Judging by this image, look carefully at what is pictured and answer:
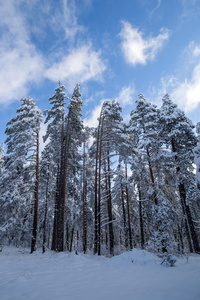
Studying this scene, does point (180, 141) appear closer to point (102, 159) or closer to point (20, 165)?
point (102, 159)

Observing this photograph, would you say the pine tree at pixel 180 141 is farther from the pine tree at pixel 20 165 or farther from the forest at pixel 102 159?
the pine tree at pixel 20 165

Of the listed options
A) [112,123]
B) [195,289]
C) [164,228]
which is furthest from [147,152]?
[195,289]

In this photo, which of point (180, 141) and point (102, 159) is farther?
point (180, 141)

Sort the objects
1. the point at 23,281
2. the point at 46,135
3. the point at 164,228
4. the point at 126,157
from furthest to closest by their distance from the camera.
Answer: the point at 46,135 < the point at 126,157 < the point at 164,228 < the point at 23,281

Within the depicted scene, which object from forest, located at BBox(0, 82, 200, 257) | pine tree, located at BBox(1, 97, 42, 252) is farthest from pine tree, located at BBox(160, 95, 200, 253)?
pine tree, located at BBox(1, 97, 42, 252)

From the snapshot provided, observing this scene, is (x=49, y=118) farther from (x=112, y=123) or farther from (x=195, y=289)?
(x=195, y=289)

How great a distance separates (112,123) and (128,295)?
12876mm

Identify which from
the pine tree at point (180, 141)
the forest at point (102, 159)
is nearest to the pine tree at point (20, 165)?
the forest at point (102, 159)

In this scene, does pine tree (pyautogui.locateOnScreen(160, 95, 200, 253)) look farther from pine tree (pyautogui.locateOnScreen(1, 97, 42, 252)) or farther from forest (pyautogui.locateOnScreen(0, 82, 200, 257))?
pine tree (pyautogui.locateOnScreen(1, 97, 42, 252))

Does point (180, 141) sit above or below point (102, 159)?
above

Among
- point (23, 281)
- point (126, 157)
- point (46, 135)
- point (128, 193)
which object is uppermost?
point (46, 135)

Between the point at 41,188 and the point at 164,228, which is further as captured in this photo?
the point at 41,188

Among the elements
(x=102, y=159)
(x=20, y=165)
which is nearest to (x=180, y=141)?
(x=102, y=159)

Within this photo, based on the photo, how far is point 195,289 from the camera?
321cm
